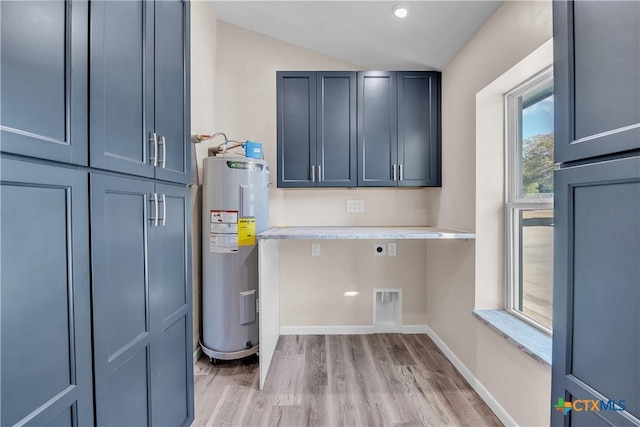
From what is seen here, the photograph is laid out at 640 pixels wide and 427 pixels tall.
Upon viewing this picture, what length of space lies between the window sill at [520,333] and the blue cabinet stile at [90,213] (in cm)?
168

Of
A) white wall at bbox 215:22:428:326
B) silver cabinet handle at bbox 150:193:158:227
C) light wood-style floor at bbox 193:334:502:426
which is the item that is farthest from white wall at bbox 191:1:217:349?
silver cabinet handle at bbox 150:193:158:227

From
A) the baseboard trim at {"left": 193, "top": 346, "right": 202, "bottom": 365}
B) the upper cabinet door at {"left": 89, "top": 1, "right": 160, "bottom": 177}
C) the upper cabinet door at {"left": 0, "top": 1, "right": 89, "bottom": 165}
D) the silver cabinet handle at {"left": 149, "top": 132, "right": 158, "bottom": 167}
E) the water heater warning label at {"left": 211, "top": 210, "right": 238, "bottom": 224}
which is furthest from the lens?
the baseboard trim at {"left": 193, "top": 346, "right": 202, "bottom": 365}

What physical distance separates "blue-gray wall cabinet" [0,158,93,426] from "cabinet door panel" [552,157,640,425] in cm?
137

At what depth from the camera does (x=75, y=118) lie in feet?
2.30

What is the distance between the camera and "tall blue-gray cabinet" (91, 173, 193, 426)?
80 centimetres

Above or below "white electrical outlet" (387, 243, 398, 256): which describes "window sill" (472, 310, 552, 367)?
below

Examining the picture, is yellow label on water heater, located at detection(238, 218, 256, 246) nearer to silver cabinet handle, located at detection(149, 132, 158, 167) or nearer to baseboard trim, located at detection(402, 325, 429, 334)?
silver cabinet handle, located at detection(149, 132, 158, 167)

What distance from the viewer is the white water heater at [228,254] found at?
6.50ft

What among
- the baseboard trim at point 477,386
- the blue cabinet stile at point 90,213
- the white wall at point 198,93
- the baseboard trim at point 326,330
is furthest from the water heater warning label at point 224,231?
the baseboard trim at point 477,386

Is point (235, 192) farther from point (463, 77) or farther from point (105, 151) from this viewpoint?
point (463, 77)

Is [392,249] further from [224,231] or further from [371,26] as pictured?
[371,26]

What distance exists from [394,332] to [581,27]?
8.23ft

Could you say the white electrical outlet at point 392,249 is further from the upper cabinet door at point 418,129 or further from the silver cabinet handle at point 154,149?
the silver cabinet handle at point 154,149

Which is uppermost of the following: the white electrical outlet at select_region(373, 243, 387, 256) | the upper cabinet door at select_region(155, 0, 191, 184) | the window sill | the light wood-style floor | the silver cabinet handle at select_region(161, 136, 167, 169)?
the upper cabinet door at select_region(155, 0, 191, 184)
